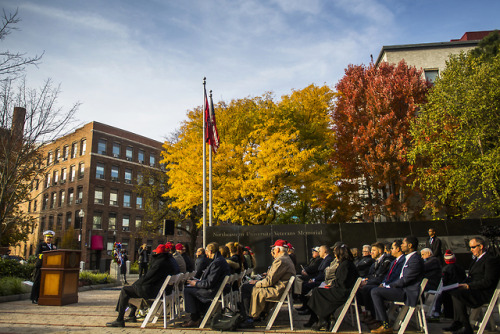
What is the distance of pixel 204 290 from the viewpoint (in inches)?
289

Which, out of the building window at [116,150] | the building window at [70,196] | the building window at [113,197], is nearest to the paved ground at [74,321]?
the building window at [113,197]

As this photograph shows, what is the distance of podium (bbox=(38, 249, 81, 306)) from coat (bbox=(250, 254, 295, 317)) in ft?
21.2

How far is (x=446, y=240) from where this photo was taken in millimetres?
17375

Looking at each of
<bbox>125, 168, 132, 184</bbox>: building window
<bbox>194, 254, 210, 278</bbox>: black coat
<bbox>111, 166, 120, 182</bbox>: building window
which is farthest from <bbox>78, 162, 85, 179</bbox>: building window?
<bbox>194, 254, 210, 278</bbox>: black coat

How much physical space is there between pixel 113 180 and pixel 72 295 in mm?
40085

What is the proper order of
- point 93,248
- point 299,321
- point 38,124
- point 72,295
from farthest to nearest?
point 93,248, point 38,124, point 72,295, point 299,321

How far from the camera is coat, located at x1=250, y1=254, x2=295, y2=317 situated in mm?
6992

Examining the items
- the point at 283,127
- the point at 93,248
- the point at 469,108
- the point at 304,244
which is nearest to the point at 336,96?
the point at 283,127

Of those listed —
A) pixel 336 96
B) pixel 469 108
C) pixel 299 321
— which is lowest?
pixel 299 321

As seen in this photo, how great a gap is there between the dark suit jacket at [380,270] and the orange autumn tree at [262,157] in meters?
9.76

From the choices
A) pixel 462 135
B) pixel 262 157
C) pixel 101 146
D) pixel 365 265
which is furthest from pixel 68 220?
pixel 365 265

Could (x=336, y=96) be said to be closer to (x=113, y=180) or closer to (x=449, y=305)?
(x=449, y=305)

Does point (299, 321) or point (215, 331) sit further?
point (299, 321)

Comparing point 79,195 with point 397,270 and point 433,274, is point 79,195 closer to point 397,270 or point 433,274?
point 397,270
